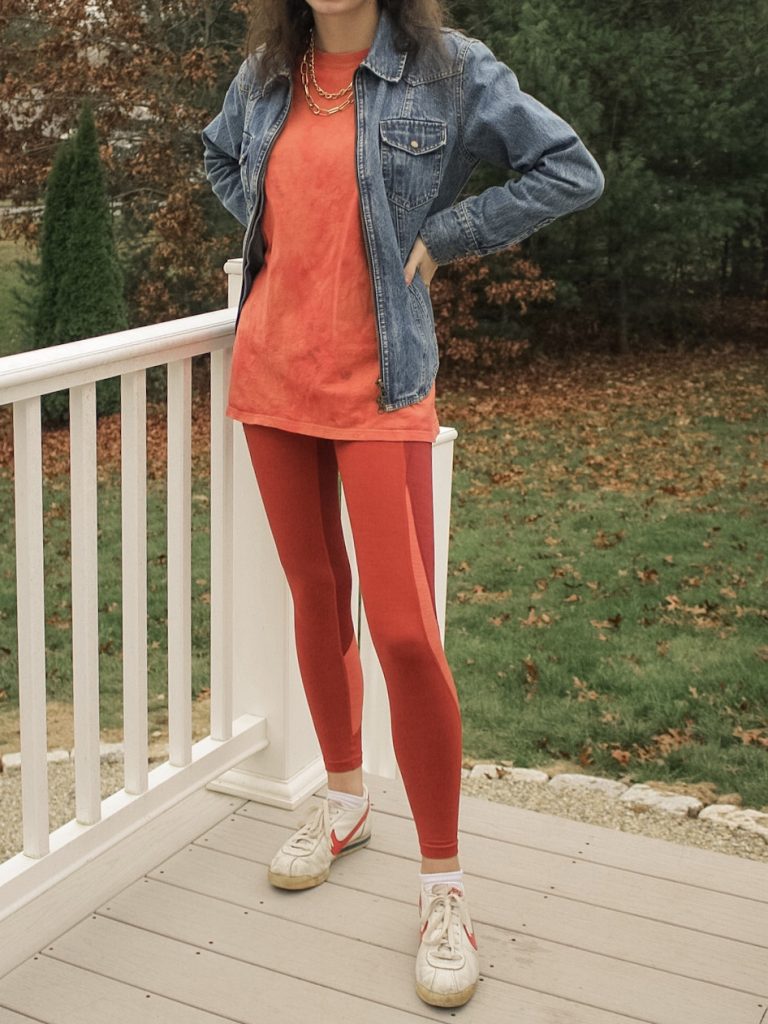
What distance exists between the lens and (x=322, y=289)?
2.18 m

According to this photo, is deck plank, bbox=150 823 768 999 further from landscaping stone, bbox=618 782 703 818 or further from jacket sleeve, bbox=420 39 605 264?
landscaping stone, bbox=618 782 703 818

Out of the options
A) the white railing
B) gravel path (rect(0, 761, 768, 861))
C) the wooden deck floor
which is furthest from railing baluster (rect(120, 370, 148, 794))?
gravel path (rect(0, 761, 768, 861))

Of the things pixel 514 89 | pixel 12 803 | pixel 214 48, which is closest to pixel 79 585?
pixel 514 89

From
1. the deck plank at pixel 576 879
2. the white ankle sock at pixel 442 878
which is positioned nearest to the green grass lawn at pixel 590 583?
the deck plank at pixel 576 879

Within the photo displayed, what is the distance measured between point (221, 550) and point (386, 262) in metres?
0.80

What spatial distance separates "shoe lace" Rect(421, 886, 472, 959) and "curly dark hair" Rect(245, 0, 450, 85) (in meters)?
1.44

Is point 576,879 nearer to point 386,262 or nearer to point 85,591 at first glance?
point 85,591

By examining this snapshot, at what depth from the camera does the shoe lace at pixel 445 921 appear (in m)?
2.21

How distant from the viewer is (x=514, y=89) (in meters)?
2.15

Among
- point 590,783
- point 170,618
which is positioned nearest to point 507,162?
point 170,618

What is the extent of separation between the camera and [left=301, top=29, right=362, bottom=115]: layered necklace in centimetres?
219

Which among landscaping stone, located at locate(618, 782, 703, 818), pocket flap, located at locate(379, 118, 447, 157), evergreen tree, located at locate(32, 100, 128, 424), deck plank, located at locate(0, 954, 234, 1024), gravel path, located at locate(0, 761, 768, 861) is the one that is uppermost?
evergreen tree, located at locate(32, 100, 128, 424)

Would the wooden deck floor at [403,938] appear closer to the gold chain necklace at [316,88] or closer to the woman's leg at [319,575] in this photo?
the woman's leg at [319,575]

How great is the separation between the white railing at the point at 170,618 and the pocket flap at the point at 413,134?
544 mm
